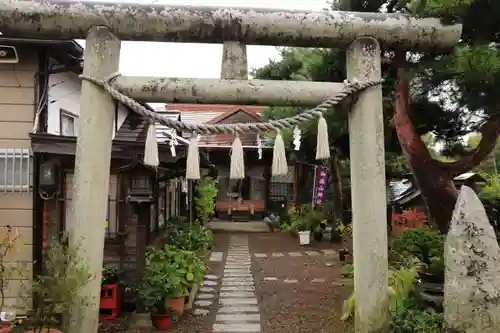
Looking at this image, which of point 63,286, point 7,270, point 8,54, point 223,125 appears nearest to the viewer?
point 63,286

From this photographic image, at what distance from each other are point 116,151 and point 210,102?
10.4 feet

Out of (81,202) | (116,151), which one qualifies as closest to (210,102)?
(81,202)

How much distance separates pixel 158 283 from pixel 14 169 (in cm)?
300

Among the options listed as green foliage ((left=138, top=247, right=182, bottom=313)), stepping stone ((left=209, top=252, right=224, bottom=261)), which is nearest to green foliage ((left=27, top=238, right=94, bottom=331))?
green foliage ((left=138, top=247, right=182, bottom=313))

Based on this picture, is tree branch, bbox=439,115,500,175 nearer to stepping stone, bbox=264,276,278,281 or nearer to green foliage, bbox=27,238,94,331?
stepping stone, bbox=264,276,278,281

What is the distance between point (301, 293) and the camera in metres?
10.5

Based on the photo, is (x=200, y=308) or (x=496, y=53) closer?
(x=496, y=53)

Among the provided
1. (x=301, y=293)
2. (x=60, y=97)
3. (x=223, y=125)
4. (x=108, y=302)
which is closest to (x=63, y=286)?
(x=223, y=125)

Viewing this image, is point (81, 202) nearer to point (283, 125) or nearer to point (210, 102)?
point (210, 102)

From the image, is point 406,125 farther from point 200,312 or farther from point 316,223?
point 316,223

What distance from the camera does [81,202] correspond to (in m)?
6.14

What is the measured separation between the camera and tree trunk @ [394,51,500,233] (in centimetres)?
923

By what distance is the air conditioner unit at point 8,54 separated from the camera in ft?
24.5

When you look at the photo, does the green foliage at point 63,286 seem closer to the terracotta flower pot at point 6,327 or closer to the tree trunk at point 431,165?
the terracotta flower pot at point 6,327
